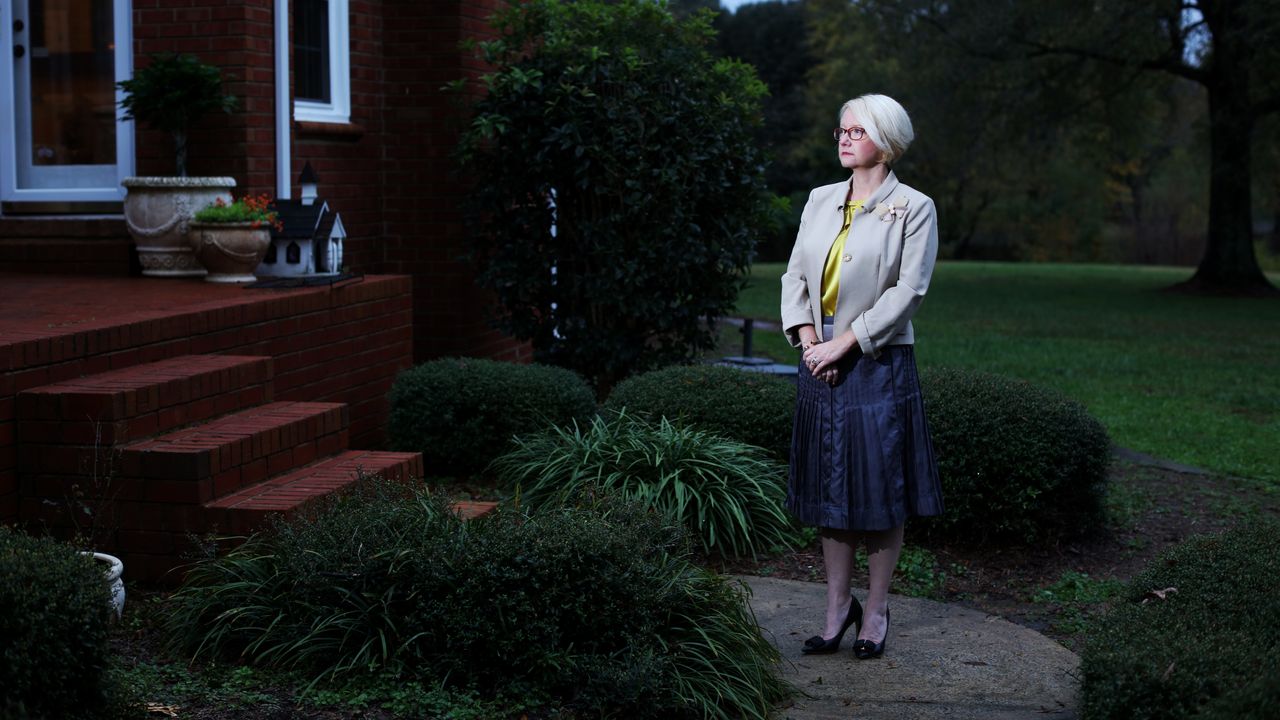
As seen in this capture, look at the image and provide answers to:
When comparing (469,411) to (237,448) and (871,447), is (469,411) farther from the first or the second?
(871,447)

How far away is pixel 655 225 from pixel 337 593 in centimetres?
516

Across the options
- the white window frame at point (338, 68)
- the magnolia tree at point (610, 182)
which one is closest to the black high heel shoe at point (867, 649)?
the magnolia tree at point (610, 182)

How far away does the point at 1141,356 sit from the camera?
14.8 metres

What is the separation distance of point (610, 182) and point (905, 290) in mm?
4598

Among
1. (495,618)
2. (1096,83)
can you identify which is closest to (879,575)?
(495,618)

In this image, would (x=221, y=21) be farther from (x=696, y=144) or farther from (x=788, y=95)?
(x=788, y=95)

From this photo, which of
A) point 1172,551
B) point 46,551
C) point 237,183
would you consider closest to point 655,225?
point 237,183

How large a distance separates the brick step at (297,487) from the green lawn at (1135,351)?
552 centimetres

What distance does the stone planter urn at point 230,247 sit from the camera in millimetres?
7391

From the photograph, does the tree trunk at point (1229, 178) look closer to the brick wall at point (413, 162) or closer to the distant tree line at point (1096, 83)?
the distant tree line at point (1096, 83)

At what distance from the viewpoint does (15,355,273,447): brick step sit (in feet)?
16.1

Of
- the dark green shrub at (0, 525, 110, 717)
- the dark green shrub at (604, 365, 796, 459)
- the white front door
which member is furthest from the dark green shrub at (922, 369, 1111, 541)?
the white front door

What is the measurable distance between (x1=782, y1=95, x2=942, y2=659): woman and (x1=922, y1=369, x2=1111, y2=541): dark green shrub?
1.50m

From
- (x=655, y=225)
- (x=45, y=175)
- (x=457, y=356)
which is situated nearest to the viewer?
(x=45, y=175)
